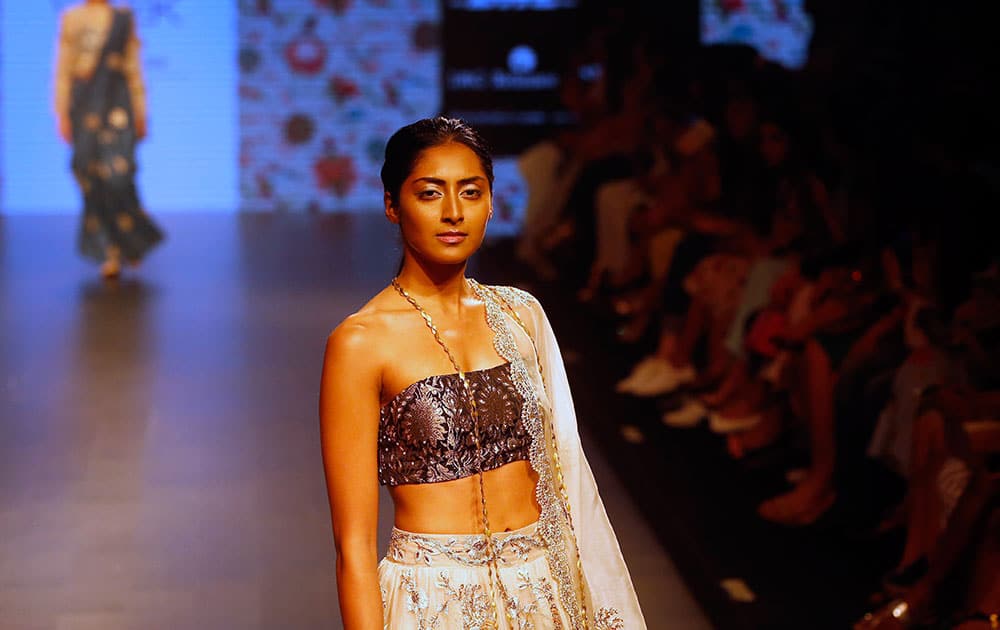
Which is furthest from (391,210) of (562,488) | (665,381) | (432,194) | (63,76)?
(63,76)

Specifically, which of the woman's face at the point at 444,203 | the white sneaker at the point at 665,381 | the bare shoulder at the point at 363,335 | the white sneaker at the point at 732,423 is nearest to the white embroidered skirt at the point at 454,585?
the bare shoulder at the point at 363,335

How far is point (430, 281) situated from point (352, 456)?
0.25 m

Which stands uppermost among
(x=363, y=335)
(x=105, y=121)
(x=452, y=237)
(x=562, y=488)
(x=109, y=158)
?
(x=105, y=121)

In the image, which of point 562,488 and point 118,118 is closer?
point 562,488

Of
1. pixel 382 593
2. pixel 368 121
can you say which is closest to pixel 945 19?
pixel 382 593

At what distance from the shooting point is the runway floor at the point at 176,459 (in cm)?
382

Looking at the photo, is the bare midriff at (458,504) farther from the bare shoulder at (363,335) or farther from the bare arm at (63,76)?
the bare arm at (63,76)

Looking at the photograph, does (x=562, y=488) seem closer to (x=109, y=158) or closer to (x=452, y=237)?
(x=452, y=237)

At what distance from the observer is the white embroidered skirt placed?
194cm

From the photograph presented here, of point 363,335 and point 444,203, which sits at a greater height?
point 444,203

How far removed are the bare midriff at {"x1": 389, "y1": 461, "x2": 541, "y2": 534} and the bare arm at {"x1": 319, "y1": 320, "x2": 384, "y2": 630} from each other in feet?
0.21

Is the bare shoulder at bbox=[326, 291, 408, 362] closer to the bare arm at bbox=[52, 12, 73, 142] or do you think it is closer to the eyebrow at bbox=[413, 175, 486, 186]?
the eyebrow at bbox=[413, 175, 486, 186]

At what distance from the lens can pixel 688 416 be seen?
5371mm

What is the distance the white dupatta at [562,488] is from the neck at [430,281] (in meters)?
0.07
